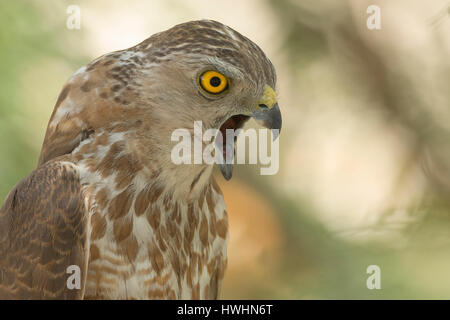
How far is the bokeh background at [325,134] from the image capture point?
3104 millimetres

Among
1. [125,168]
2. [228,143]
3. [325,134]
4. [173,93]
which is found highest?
[325,134]

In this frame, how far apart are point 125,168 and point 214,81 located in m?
0.50

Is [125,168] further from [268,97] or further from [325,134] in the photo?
[325,134]

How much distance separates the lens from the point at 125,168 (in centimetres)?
245

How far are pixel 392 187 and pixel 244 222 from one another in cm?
86

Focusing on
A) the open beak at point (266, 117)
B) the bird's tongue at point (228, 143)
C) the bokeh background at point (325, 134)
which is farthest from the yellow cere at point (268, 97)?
the bokeh background at point (325, 134)

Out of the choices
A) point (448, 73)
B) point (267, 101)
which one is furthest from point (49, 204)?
point (448, 73)

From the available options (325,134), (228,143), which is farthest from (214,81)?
(325,134)

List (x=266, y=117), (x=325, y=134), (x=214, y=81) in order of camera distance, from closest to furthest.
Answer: (x=214, y=81) < (x=266, y=117) < (x=325, y=134)

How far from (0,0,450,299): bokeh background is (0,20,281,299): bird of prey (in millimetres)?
631

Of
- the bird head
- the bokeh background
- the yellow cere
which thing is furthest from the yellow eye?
the bokeh background

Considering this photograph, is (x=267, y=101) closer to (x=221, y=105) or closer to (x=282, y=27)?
(x=221, y=105)

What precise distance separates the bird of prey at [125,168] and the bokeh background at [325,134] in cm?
63

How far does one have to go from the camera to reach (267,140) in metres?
3.16
